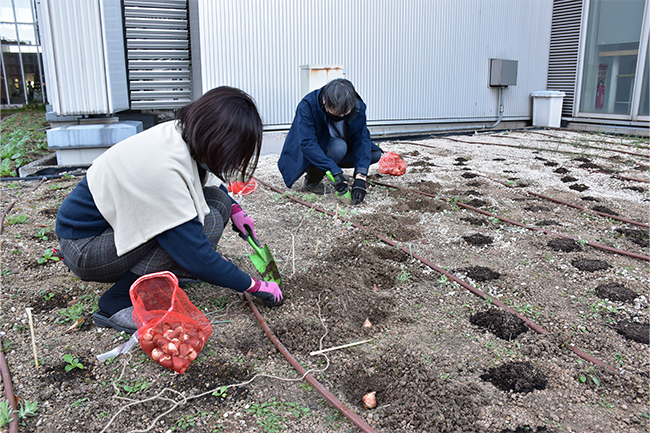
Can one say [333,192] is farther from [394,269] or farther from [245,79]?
[245,79]

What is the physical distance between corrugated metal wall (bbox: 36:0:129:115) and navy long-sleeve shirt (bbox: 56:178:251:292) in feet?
12.2

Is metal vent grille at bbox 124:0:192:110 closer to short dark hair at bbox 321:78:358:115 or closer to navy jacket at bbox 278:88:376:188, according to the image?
navy jacket at bbox 278:88:376:188

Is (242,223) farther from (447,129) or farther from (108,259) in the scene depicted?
(447,129)

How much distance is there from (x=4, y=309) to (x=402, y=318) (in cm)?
175

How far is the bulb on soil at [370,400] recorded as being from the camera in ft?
4.75

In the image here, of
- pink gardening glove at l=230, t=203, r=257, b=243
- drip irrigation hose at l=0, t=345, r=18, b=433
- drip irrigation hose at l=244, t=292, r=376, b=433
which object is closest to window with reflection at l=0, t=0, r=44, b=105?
pink gardening glove at l=230, t=203, r=257, b=243

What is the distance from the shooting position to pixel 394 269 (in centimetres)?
243

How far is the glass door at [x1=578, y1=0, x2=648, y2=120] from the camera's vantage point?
7660mm

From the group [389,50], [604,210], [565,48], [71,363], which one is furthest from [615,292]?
[565,48]

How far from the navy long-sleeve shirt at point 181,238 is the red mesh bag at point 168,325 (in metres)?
0.10

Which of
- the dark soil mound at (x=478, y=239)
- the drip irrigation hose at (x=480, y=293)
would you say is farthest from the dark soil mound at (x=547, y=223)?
the drip irrigation hose at (x=480, y=293)

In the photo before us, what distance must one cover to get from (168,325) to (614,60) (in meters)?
9.28

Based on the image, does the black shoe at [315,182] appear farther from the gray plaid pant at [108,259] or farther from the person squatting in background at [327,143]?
the gray plaid pant at [108,259]

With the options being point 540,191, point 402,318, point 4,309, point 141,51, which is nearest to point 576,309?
point 402,318
